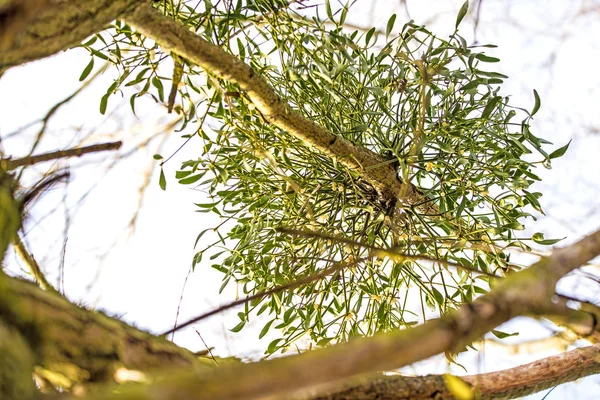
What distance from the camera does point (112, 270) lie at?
41.9 inches

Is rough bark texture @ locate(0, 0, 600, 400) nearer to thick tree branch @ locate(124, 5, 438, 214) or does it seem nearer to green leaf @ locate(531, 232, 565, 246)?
thick tree branch @ locate(124, 5, 438, 214)

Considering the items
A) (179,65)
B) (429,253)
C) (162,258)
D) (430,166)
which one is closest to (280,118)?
(179,65)

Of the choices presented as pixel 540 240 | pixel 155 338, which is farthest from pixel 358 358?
pixel 540 240

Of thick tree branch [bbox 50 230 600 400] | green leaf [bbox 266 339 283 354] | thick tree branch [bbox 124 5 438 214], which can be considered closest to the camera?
thick tree branch [bbox 50 230 600 400]

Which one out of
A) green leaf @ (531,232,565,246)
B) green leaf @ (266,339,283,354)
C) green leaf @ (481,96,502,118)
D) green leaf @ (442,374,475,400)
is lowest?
green leaf @ (442,374,475,400)

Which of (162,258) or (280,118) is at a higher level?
(162,258)

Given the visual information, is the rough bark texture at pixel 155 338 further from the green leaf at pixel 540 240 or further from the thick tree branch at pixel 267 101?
the green leaf at pixel 540 240

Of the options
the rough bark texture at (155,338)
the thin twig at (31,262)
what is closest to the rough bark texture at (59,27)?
the rough bark texture at (155,338)

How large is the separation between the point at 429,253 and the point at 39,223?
1.91 feet

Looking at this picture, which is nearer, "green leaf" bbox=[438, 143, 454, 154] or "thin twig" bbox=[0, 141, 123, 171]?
"thin twig" bbox=[0, 141, 123, 171]

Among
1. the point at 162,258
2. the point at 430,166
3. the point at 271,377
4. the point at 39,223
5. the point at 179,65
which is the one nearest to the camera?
the point at 271,377

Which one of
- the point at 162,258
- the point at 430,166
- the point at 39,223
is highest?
the point at 162,258

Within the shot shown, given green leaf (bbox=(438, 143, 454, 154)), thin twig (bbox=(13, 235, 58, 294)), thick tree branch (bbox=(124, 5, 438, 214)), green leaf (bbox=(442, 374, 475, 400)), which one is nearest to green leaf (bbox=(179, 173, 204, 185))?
thick tree branch (bbox=(124, 5, 438, 214))

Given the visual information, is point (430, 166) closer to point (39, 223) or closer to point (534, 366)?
point (534, 366)
